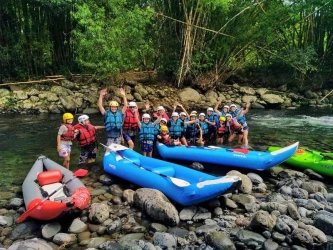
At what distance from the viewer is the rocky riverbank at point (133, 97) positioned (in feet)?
44.0

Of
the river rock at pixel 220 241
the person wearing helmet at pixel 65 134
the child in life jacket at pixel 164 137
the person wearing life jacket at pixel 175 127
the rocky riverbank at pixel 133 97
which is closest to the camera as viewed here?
the river rock at pixel 220 241

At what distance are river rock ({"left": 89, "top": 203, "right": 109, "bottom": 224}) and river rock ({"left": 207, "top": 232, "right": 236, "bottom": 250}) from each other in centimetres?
150

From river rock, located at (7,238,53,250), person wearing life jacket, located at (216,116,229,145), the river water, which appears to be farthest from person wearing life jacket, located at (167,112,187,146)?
river rock, located at (7,238,53,250)

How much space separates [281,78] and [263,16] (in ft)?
14.3

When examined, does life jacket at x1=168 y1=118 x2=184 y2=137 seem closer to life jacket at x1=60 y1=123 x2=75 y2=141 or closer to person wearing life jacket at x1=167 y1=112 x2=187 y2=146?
person wearing life jacket at x1=167 y1=112 x2=187 y2=146

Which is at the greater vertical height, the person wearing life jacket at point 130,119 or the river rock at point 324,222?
the person wearing life jacket at point 130,119

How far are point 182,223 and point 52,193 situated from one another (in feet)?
6.14

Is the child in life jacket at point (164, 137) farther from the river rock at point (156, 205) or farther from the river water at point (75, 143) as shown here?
the river rock at point (156, 205)

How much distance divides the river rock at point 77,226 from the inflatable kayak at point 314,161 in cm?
472

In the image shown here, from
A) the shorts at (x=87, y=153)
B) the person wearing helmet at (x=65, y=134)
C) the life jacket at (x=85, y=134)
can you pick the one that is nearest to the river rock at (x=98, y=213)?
the person wearing helmet at (x=65, y=134)

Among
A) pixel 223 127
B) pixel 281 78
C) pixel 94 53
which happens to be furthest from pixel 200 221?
pixel 281 78

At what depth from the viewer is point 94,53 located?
13023 millimetres

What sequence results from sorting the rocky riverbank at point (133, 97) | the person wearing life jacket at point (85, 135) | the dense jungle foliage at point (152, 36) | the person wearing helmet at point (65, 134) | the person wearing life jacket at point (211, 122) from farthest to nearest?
the rocky riverbank at point (133, 97) → the dense jungle foliage at point (152, 36) → the person wearing life jacket at point (211, 122) → the person wearing life jacket at point (85, 135) → the person wearing helmet at point (65, 134)

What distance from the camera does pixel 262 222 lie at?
4.24 m
